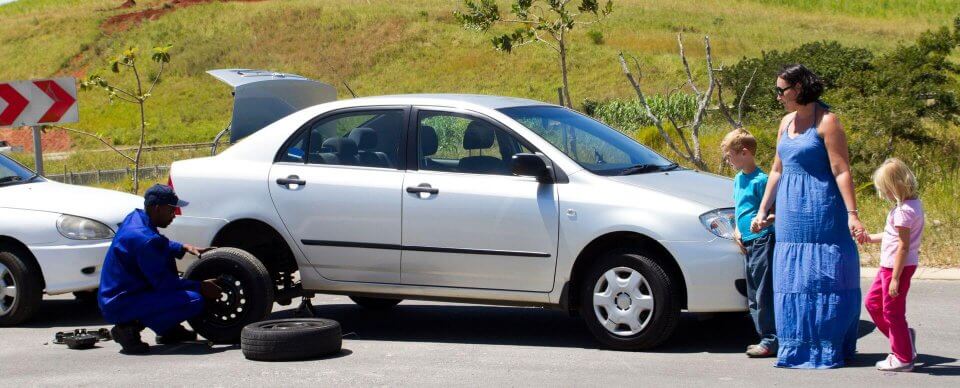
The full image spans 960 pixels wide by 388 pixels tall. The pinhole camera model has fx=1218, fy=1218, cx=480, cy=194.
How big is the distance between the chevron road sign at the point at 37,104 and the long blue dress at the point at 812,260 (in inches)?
372

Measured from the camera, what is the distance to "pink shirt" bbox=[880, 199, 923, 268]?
20.7 feet

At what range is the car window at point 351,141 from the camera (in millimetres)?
8102

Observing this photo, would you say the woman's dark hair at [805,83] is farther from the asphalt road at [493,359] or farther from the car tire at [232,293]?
the car tire at [232,293]

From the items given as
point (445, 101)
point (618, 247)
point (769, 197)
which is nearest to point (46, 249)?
point (445, 101)

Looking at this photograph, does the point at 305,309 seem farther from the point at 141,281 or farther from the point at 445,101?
the point at 445,101

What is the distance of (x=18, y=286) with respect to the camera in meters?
9.05

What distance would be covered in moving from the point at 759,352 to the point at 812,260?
2.54 feet

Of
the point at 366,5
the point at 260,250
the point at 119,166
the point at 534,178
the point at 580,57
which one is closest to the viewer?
the point at 534,178

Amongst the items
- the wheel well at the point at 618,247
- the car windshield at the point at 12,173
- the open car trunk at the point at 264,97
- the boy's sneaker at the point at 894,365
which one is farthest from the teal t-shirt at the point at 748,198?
the car windshield at the point at 12,173

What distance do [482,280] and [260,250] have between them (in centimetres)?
182

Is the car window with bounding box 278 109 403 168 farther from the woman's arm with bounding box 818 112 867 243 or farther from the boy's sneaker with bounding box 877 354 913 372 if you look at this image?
the boy's sneaker with bounding box 877 354 913 372

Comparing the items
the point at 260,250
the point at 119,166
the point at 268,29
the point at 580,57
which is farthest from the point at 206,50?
the point at 260,250

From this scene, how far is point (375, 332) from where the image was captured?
8.59 meters

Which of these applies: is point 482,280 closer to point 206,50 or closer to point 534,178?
point 534,178
